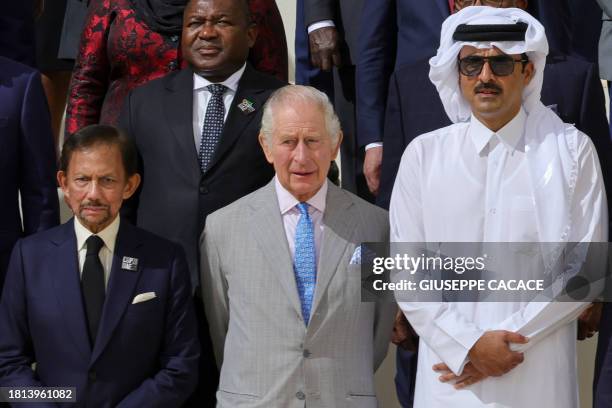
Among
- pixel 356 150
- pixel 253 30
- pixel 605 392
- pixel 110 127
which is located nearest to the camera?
pixel 605 392

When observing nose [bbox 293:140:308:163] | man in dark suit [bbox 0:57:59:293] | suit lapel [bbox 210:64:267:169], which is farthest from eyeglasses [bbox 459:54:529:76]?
man in dark suit [bbox 0:57:59:293]

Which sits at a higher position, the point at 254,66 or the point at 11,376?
the point at 254,66

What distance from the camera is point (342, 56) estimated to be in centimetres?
599

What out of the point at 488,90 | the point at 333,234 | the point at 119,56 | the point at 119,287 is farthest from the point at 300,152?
the point at 119,56

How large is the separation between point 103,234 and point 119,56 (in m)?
1.10

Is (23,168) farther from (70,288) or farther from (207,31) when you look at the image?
(207,31)

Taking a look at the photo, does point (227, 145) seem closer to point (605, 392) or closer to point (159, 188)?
point (159, 188)

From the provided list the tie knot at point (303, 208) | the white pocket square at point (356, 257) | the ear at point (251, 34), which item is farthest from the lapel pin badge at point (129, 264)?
the ear at point (251, 34)

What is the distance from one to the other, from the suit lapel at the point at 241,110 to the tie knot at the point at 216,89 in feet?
0.21

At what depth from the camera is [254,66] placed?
18.7 ft

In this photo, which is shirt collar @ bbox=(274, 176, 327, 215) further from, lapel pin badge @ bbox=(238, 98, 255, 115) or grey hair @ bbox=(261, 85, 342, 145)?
lapel pin badge @ bbox=(238, 98, 255, 115)

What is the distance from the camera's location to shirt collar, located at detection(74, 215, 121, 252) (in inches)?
186

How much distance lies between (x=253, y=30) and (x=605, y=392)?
2030mm

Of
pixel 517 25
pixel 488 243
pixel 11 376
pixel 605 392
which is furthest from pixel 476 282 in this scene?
pixel 11 376
